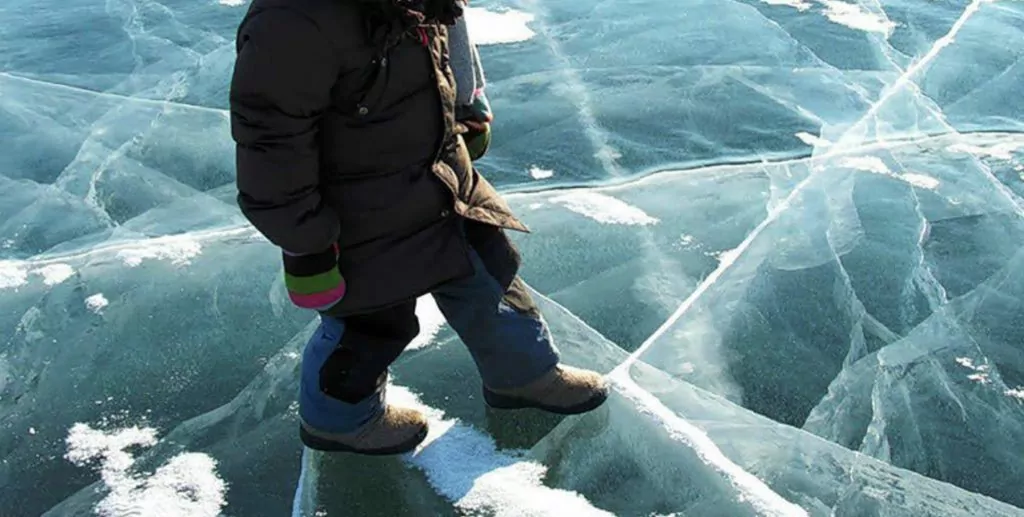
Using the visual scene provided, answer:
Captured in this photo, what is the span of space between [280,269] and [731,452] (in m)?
1.20

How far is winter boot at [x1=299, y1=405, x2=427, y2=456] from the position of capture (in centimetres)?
175

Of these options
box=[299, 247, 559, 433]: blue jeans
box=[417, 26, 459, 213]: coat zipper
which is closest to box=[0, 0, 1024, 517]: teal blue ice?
box=[299, 247, 559, 433]: blue jeans

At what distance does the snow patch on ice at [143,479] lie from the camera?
1684 millimetres

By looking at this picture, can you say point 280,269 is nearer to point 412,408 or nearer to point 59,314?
point 59,314

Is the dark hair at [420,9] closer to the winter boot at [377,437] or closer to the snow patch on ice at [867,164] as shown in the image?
the winter boot at [377,437]

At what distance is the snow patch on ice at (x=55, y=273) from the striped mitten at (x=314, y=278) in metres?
1.13

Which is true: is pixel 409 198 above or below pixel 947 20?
above

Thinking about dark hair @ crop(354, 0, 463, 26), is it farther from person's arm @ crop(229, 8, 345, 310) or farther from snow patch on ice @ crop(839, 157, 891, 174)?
snow patch on ice @ crop(839, 157, 891, 174)

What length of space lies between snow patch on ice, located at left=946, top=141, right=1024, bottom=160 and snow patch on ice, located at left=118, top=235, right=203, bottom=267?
2189 millimetres

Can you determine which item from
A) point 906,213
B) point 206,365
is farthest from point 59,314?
point 906,213

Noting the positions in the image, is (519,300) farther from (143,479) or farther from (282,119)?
(143,479)

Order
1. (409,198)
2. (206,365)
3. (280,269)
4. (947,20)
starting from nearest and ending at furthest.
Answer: (409,198) → (206,365) → (280,269) → (947,20)

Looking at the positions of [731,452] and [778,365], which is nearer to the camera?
[731,452]

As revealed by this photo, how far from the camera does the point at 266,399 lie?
196 cm
